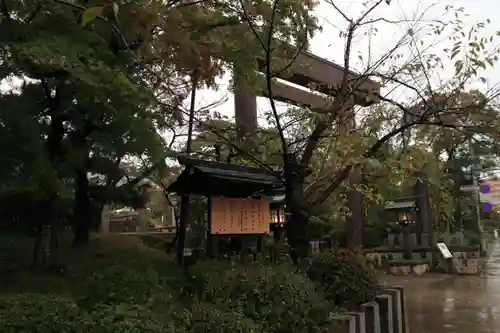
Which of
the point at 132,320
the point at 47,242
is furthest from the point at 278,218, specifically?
the point at 132,320

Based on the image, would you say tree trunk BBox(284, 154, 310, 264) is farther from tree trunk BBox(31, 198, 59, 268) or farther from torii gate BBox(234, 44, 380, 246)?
tree trunk BBox(31, 198, 59, 268)

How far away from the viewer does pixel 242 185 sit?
8836 mm

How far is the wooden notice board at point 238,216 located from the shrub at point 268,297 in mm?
2122

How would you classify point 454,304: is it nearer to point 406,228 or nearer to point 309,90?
point 309,90

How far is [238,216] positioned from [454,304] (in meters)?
5.62

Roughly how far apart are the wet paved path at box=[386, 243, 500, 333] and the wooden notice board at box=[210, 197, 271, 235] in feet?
10.3

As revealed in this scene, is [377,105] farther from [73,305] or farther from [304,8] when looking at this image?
[73,305]

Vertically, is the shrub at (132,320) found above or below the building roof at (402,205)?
below

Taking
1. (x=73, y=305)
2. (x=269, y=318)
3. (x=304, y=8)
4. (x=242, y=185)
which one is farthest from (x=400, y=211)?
(x=73, y=305)

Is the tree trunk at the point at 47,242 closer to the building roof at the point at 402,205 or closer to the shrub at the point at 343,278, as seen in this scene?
the shrub at the point at 343,278

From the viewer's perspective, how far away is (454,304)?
1110 cm

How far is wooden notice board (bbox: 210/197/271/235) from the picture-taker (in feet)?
27.9

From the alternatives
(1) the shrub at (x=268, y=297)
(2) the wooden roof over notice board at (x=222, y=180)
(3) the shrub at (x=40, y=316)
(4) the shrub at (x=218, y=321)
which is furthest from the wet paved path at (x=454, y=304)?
(3) the shrub at (x=40, y=316)

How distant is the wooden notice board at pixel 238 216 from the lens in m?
8.51
